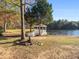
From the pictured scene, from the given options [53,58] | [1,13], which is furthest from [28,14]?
[53,58]

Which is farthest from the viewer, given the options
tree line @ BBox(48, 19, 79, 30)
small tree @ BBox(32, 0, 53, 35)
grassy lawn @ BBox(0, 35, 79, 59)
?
tree line @ BBox(48, 19, 79, 30)

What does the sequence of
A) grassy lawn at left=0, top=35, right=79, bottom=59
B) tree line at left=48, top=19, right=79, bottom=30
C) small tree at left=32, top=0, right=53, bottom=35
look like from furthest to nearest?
tree line at left=48, top=19, right=79, bottom=30 → small tree at left=32, top=0, right=53, bottom=35 → grassy lawn at left=0, top=35, right=79, bottom=59

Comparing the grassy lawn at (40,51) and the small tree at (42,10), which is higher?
the small tree at (42,10)

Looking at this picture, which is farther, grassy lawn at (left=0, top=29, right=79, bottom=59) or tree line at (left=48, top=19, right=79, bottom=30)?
tree line at (left=48, top=19, right=79, bottom=30)

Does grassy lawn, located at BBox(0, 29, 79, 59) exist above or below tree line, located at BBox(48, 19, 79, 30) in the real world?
below

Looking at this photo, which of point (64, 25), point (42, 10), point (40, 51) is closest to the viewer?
point (40, 51)

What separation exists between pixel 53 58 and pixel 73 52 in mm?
2111

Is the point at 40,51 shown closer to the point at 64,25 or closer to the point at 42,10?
the point at 42,10

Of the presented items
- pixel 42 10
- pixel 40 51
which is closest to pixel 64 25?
pixel 42 10

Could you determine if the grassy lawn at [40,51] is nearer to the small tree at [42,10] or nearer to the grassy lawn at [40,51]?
the grassy lawn at [40,51]

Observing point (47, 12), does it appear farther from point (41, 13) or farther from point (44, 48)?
point (44, 48)

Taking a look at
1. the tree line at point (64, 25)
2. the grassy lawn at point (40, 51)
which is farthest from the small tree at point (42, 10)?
the tree line at point (64, 25)

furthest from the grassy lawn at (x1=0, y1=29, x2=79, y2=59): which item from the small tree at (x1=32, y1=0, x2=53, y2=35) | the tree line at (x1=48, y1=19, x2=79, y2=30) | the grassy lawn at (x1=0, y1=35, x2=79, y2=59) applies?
the tree line at (x1=48, y1=19, x2=79, y2=30)

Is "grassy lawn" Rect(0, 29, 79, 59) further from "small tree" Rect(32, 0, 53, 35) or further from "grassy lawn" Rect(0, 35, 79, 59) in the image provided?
"small tree" Rect(32, 0, 53, 35)
